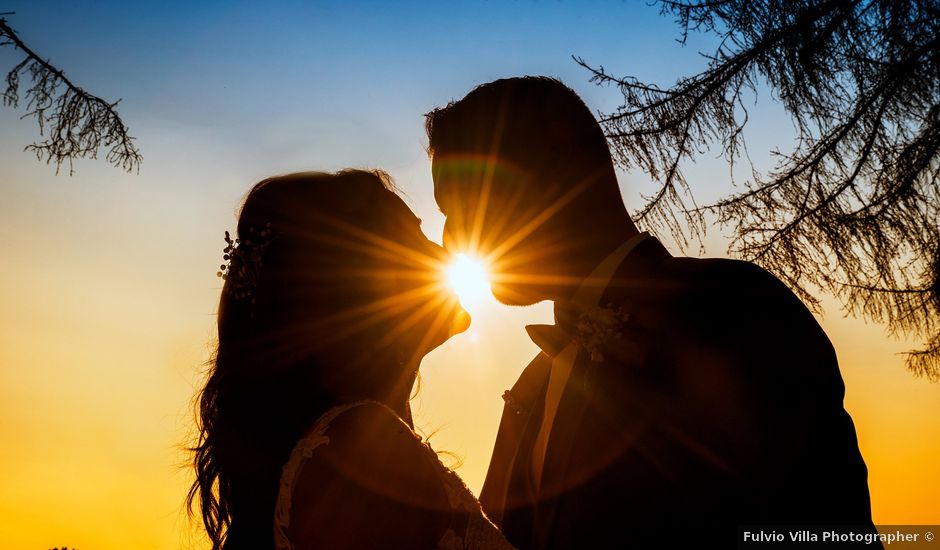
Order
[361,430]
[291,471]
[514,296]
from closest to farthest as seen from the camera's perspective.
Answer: [291,471], [361,430], [514,296]

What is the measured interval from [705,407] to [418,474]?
118 cm

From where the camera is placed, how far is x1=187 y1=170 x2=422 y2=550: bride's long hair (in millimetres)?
2922

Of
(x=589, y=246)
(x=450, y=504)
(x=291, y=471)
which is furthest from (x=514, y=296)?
(x=291, y=471)

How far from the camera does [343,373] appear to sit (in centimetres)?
326

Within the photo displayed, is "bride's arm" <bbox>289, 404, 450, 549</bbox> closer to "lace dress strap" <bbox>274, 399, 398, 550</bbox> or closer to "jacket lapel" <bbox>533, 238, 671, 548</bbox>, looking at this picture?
"lace dress strap" <bbox>274, 399, 398, 550</bbox>

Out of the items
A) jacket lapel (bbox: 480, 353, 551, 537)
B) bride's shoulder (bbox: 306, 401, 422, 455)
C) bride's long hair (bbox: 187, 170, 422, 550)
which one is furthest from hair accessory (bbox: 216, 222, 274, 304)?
jacket lapel (bbox: 480, 353, 551, 537)

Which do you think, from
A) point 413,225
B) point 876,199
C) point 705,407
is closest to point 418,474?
point 705,407

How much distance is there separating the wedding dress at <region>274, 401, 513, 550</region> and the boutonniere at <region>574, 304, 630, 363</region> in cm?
83

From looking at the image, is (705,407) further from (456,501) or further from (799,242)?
(799,242)

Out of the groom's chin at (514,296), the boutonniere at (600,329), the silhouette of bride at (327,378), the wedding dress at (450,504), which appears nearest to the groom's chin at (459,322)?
the silhouette of bride at (327,378)

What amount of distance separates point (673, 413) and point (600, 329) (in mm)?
410

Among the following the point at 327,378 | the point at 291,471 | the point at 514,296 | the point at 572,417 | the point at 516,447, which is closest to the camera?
the point at 572,417

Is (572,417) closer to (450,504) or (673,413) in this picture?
(673,413)

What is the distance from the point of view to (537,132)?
333cm
